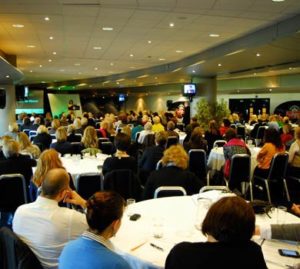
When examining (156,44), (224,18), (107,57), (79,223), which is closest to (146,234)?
(79,223)

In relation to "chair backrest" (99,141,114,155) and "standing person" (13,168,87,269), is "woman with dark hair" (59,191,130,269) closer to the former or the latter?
"standing person" (13,168,87,269)

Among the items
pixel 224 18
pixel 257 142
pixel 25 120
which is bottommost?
pixel 257 142

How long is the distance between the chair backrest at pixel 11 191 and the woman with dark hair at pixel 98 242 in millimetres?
2959

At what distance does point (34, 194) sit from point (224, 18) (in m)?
5.10

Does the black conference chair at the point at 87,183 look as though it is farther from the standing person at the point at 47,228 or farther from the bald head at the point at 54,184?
the standing person at the point at 47,228

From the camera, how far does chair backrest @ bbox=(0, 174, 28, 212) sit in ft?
15.9

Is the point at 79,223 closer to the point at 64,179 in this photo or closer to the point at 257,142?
the point at 64,179

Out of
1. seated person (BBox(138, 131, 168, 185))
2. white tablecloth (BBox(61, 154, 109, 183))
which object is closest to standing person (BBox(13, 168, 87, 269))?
white tablecloth (BBox(61, 154, 109, 183))

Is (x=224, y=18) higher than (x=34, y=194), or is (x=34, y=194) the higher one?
(x=224, y=18)

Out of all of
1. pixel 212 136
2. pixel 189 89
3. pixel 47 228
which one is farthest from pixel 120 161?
pixel 189 89

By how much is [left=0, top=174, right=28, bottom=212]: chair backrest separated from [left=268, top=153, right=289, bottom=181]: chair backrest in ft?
13.1

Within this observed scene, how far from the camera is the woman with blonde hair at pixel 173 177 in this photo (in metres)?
4.40

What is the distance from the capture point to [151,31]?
9281 millimetres

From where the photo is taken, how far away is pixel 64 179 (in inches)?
121
